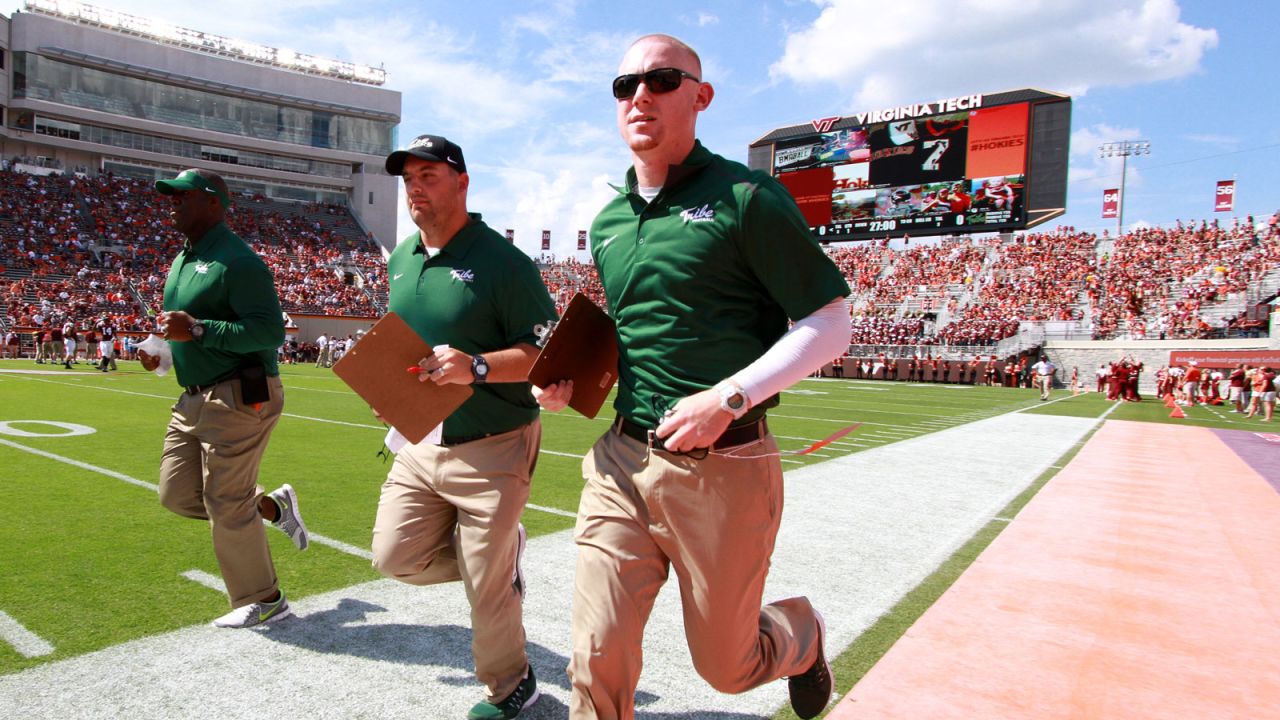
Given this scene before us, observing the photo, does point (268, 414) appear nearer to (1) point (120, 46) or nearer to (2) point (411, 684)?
(2) point (411, 684)

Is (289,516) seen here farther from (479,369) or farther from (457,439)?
(479,369)

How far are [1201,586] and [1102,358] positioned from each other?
36711mm

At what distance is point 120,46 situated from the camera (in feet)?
176

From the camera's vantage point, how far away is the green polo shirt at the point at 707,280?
6.56 feet

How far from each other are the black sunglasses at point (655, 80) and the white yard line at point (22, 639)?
121 inches

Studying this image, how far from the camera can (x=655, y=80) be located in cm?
217

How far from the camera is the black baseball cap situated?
2.88 meters

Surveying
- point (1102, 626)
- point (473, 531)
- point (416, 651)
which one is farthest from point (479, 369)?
point (1102, 626)

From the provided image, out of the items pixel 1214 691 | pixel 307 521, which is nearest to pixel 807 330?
pixel 1214 691

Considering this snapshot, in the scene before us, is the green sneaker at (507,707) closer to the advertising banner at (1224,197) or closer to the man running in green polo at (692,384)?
A: the man running in green polo at (692,384)

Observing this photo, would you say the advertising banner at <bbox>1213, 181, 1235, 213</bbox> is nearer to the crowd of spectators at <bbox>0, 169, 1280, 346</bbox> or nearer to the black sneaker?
the crowd of spectators at <bbox>0, 169, 1280, 346</bbox>

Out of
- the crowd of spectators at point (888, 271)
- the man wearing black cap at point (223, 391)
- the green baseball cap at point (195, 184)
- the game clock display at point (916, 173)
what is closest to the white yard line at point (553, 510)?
the man wearing black cap at point (223, 391)

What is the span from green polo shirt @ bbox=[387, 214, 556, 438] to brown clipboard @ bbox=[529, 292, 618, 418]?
53cm

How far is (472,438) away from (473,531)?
0.34m
